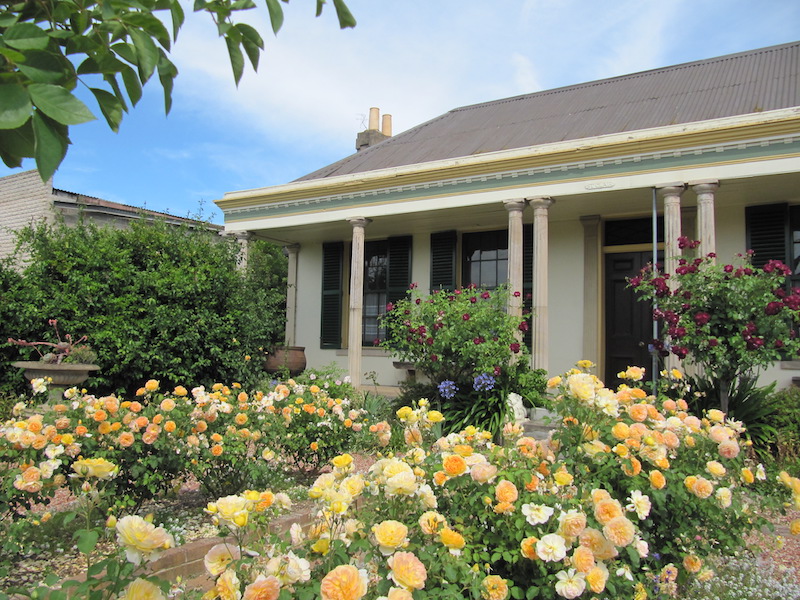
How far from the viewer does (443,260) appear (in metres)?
10.9

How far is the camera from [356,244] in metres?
9.94

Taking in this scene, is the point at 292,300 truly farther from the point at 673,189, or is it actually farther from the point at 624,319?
the point at 673,189

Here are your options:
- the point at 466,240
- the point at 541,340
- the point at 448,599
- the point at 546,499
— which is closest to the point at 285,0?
the point at 448,599

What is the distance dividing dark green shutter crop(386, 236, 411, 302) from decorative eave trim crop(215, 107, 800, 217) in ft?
5.52

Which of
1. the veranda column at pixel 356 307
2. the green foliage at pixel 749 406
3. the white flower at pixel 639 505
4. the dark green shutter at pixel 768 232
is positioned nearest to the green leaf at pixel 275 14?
the white flower at pixel 639 505

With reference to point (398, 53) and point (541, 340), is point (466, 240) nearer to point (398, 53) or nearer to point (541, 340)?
point (541, 340)

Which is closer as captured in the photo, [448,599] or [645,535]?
[448,599]

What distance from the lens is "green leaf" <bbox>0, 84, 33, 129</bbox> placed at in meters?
0.98

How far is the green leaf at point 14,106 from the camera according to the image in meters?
0.98

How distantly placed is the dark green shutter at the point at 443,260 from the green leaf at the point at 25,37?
977cm

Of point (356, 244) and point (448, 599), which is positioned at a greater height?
point (356, 244)

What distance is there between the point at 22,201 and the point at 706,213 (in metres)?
14.8

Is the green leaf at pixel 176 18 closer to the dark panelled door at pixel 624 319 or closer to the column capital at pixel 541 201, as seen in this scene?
the column capital at pixel 541 201

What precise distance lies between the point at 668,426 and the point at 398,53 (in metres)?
2.17
